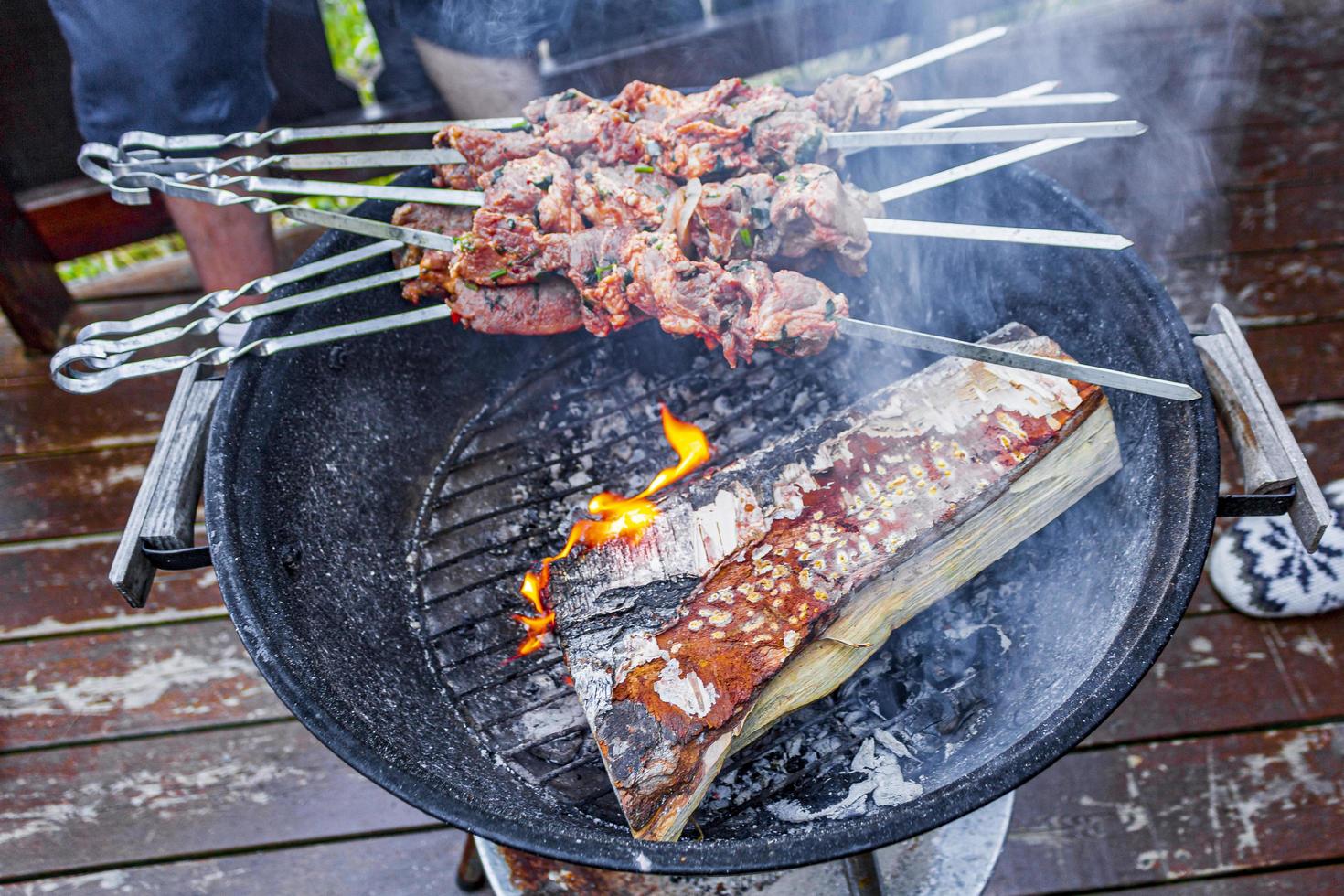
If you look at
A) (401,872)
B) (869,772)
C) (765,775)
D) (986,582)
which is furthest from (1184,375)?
(401,872)

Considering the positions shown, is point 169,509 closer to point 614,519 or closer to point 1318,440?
point 614,519

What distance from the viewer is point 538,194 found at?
2.09 metres

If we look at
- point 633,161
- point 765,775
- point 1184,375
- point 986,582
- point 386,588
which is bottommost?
point 765,775

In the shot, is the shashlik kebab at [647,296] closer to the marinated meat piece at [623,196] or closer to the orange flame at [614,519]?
the marinated meat piece at [623,196]

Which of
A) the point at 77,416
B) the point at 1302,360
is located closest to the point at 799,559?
the point at 1302,360

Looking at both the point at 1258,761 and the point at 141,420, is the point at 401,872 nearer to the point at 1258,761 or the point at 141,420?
the point at 141,420

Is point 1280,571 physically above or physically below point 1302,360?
below

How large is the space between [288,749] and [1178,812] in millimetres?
2593

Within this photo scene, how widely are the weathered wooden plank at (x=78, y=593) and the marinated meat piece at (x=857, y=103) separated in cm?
246

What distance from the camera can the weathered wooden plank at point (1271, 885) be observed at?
2.32 metres

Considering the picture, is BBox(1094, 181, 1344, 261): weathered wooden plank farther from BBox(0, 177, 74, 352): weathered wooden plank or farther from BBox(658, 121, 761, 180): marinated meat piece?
BBox(0, 177, 74, 352): weathered wooden plank

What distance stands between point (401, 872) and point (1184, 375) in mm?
2344

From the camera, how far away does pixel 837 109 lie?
226 cm

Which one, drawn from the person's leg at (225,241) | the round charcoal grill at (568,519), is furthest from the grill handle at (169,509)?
the person's leg at (225,241)
